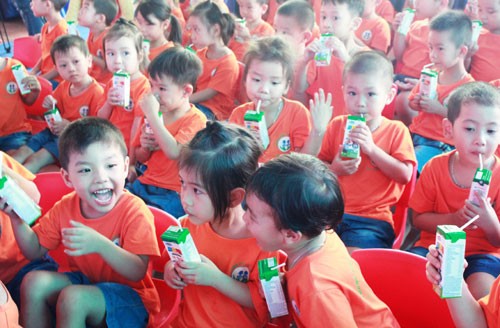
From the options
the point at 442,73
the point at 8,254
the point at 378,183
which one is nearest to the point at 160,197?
the point at 8,254

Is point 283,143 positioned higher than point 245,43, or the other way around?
point 245,43

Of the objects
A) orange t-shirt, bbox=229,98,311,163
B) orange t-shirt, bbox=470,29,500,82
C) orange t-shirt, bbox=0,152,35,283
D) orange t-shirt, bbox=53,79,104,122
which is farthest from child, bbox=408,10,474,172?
orange t-shirt, bbox=0,152,35,283

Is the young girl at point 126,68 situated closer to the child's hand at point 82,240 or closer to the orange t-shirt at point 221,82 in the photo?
the orange t-shirt at point 221,82

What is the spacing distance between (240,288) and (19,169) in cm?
100

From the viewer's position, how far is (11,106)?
Result: 9.39ft

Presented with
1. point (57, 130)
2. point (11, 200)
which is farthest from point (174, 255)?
point (57, 130)

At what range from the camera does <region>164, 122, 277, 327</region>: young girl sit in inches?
55.1

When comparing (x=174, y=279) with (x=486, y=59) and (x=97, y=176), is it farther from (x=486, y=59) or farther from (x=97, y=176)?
(x=486, y=59)


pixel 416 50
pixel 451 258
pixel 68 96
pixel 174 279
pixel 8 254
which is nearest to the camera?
pixel 451 258

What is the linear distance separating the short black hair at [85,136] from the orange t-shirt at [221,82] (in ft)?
4.57

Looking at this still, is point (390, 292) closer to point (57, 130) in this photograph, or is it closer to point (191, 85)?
point (191, 85)

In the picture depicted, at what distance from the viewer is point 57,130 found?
2.68 m

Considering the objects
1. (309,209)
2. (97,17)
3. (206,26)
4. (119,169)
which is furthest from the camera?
(97,17)

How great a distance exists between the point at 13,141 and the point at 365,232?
2027 millimetres
